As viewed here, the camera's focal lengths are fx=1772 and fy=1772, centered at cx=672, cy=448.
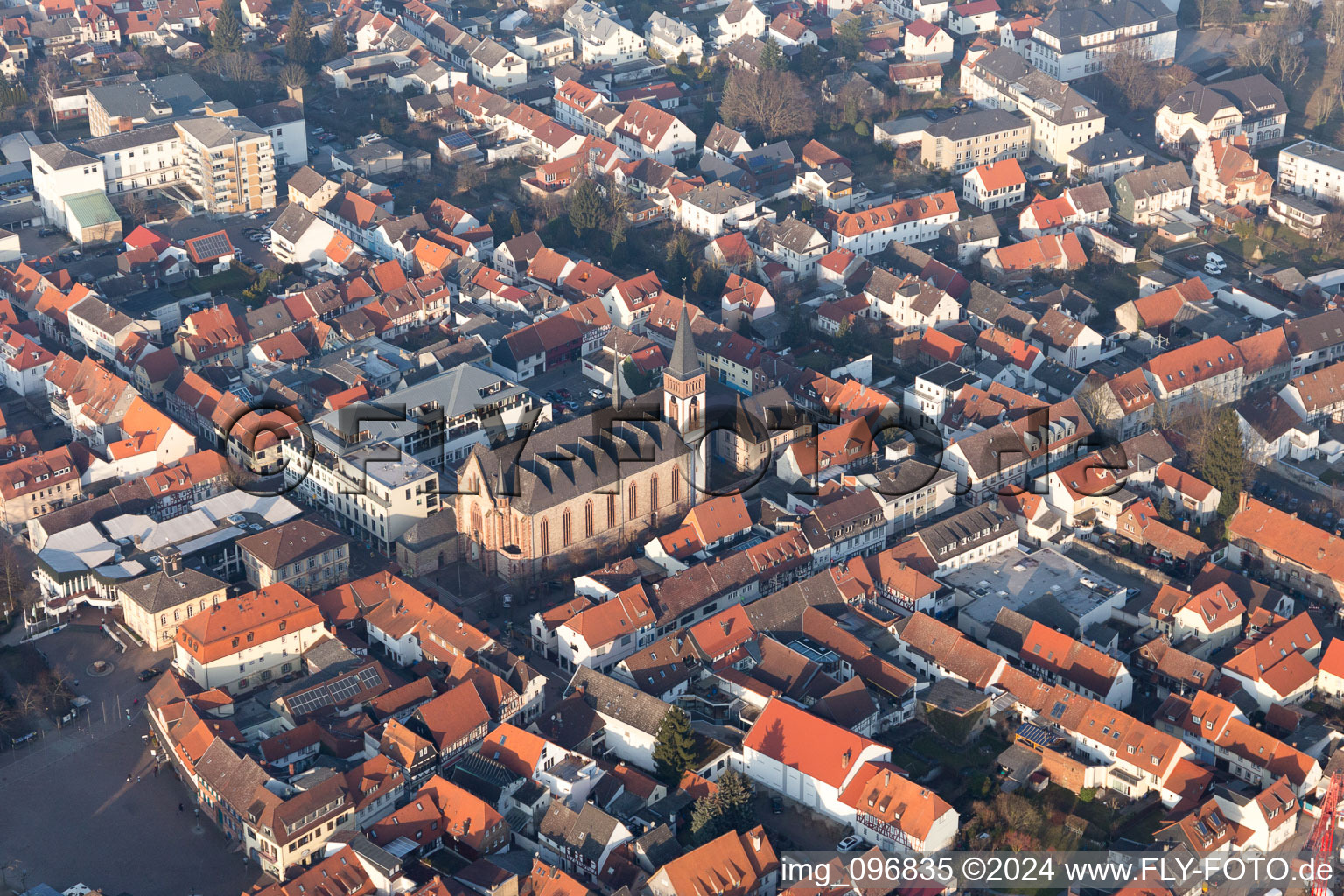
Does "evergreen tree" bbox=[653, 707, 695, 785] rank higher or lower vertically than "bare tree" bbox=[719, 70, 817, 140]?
lower

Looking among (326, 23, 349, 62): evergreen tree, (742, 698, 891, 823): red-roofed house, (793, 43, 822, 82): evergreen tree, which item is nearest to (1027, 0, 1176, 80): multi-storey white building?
(793, 43, 822, 82): evergreen tree

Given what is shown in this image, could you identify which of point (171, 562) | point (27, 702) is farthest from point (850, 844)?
point (27, 702)

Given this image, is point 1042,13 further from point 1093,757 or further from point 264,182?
point 1093,757

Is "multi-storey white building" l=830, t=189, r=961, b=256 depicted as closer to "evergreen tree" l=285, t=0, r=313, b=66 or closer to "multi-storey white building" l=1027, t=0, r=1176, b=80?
"multi-storey white building" l=1027, t=0, r=1176, b=80

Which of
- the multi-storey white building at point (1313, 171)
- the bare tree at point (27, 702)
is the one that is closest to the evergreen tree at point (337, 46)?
the multi-storey white building at point (1313, 171)

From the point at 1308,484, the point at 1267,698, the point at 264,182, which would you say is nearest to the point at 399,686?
the point at 1267,698

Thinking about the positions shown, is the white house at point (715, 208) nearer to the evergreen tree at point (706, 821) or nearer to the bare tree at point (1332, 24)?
the evergreen tree at point (706, 821)
